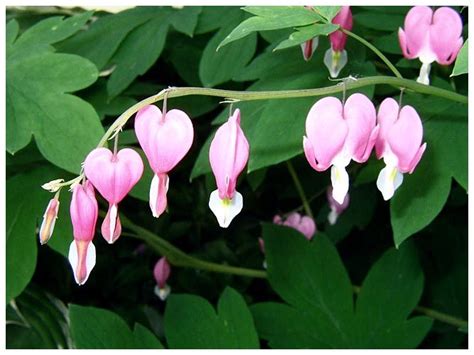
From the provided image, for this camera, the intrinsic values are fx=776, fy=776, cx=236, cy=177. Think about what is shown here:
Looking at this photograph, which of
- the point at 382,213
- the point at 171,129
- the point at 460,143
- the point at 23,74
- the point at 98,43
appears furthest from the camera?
the point at 382,213

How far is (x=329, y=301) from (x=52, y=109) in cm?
63

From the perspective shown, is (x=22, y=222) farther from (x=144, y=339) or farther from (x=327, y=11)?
(x=327, y=11)

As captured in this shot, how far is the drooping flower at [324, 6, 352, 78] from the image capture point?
44.2 inches

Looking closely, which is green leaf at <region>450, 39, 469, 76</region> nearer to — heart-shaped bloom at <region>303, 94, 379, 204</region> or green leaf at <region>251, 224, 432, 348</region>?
heart-shaped bloom at <region>303, 94, 379, 204</region>

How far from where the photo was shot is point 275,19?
881mm

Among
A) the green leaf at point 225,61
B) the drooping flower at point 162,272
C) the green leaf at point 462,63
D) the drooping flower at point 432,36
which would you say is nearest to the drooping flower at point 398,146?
the green leaf at point 462,63

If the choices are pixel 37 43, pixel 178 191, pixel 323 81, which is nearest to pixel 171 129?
pixel 323 81

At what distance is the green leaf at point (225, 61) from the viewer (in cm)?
129

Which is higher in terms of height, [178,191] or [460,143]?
[460,143]

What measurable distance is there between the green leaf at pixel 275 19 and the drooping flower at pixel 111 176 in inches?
6.7

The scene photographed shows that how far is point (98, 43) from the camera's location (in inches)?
53.6

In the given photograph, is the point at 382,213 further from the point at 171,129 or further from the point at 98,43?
the point at 171,129

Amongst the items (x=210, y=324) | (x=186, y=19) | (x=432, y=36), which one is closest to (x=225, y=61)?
(x=186, y=19)

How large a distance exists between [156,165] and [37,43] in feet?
1.79
